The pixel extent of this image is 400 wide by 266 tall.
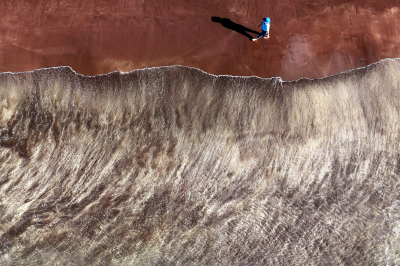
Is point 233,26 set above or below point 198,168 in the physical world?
above

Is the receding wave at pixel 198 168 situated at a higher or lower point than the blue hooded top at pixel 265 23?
lower

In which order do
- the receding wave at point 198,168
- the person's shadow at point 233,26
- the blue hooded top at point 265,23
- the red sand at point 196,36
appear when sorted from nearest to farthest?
the receding wave at point 198,168 → the blue hooded top at point 265,23 → the red sand at point 196,36 → the person's shadow at point 233,26

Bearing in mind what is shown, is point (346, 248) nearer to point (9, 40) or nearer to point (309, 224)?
point (309, 224)

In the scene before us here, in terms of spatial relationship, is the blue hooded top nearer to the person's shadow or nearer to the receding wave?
the person's shadow

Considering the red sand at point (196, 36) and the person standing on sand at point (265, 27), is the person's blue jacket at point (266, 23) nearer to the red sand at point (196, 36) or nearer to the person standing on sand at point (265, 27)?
the person standing on sand at point (265, 27)

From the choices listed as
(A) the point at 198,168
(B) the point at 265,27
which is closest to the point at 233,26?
(B) the point at 265,27

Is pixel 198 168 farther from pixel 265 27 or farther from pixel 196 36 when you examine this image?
pixel 265 27

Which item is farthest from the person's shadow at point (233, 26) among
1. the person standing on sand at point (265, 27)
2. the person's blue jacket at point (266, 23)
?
the person's blue jacket at point (266, 23)

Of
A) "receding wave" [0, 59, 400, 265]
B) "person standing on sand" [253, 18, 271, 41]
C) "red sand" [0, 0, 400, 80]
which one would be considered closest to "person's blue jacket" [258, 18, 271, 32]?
"person standing on sand" [253, 18, 271, 41]
